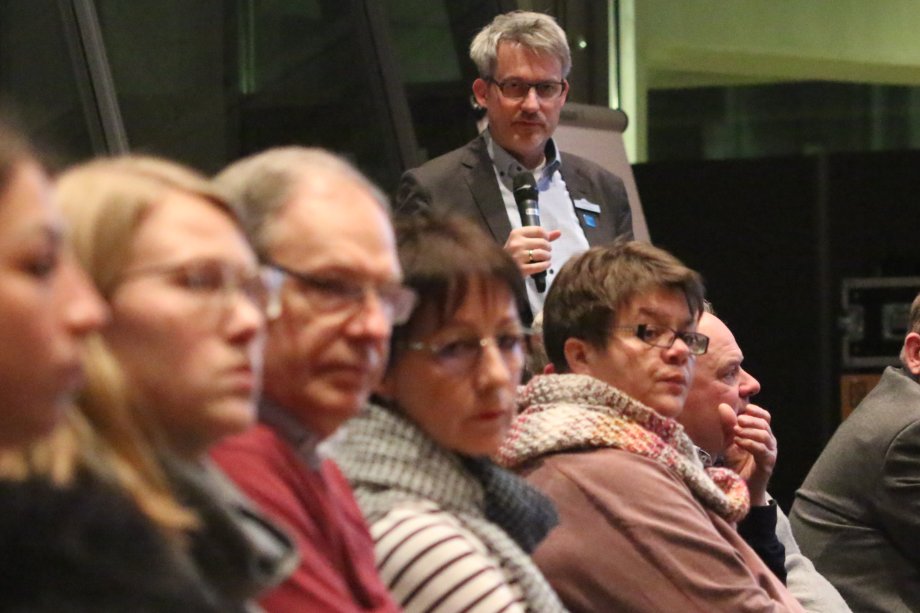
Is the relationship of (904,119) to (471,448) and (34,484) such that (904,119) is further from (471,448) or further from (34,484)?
(34,484)

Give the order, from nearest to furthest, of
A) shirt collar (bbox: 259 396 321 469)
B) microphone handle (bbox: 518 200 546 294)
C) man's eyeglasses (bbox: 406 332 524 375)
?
shirt collar (bbox: 259 396 321 469), man's eyeglasses (bbox: 406 332 524 375), microphone handle (bbox: 518 200 546 294)

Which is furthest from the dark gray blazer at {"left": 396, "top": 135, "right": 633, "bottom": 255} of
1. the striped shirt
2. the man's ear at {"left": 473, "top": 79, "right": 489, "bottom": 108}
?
the striped shirt

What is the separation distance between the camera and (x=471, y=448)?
1820 mm

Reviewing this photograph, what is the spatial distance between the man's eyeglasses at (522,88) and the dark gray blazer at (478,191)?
0.12m

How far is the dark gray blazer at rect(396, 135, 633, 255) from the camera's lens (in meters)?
3.36

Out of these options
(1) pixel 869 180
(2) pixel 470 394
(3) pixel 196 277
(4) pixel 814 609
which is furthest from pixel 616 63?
(3) pixel 196 277

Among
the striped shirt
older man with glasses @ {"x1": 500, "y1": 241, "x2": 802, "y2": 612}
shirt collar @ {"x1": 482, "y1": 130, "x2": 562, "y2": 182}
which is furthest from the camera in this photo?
shirt collar @ {"x1": 482, "y1": 130, "x2": 562, "y2": 182}

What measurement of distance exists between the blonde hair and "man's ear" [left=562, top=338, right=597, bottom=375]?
120 cm

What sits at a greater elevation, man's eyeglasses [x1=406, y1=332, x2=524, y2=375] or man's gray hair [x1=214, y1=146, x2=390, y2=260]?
man's gray hair [x1=214, y1=146, x2=390, y2=260]

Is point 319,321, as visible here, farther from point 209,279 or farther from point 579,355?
point 579,355

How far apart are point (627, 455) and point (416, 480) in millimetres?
612

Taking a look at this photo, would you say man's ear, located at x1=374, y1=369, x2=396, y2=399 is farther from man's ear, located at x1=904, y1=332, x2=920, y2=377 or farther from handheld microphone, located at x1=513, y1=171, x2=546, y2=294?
man's ear, located at x1=904, y1=332, x2=920, y2=377

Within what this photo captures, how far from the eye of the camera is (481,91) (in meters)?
3.57

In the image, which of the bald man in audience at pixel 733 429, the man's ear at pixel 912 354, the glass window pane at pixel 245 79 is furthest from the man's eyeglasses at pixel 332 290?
the glass window pane at pixel 245 79
